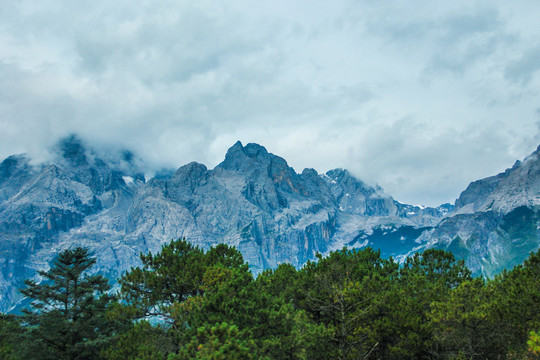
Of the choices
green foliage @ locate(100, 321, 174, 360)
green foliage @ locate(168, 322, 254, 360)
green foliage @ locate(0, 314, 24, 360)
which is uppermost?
green foliage @ locate(0, 314, 24, 360)

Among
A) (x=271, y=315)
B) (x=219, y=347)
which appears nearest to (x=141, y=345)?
(x=271, y=315)

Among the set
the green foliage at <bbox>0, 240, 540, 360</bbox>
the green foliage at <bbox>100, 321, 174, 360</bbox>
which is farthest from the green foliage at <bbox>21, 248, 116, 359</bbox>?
the green foliage at <bbox>100, 321, 174, 360</bbox>

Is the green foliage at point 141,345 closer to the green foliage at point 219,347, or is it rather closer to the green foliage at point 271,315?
the green foliage at point 271,315

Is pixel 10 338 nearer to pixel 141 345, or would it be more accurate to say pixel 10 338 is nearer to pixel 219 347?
pixel 141 345

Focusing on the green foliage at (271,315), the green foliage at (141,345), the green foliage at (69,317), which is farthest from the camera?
the green foliage at (69,317)

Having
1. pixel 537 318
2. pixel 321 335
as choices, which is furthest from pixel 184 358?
pixel 537 318

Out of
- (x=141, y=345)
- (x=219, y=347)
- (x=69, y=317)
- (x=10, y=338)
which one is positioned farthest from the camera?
(x=69, y=317)

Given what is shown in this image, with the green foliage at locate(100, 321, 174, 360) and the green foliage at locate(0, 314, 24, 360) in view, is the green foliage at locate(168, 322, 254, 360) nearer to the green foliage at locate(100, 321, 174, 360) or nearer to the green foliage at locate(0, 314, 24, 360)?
the green foliage at locate(100, 321, 174, 360)

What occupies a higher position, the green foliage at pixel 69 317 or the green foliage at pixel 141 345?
the green foliage at pixel 69 317

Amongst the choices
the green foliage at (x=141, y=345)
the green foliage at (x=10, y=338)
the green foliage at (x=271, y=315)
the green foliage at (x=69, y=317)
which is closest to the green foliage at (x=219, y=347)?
the green foliage at (x=271, y=315)

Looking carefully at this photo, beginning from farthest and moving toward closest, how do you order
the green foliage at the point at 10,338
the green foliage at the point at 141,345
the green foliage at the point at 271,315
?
1. the green foliage at the point at 10,338
2. the green foliage at the point at 141,345
3. the green foliage at the point at 271,315

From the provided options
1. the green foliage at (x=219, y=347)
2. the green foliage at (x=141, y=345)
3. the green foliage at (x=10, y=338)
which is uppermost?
the green foliage at (x=10, y=338)

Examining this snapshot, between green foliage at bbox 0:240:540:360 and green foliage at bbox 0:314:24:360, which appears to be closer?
green foliage at bbox 0:240:540:360

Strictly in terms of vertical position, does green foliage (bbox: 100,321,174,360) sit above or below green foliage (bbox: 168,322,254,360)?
above
